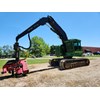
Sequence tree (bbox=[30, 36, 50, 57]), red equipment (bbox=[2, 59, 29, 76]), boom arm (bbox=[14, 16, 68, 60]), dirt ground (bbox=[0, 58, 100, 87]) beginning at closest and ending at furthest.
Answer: dirt ground (bbox=[0, 58, 100, 87]) < red equipment (bbox=[2, 59, 29, 76]) < boom arm (bbox=[14, 16, 68, 60]) < tree (bbox=[30, 36, 50, 57])

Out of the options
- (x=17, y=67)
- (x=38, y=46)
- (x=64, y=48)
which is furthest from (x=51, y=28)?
(x=38, y=46)

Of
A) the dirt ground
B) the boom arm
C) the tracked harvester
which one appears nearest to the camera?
the dirt ground

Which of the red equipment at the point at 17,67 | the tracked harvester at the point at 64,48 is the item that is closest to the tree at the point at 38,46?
the tracked harvester at the point at 64,48

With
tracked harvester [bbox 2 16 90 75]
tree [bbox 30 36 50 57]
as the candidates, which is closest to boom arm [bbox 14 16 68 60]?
tracked harvester [bbox 2 16 90 75]

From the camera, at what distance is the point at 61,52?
19578mm

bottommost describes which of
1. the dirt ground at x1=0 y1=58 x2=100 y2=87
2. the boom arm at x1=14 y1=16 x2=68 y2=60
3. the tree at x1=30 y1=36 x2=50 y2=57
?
the dirt ground at x1=0 y1=58 x2=100 y2=87

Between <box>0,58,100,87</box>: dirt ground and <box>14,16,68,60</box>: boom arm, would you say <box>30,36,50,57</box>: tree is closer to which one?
<box>14,16,68,60</box>: boom arm

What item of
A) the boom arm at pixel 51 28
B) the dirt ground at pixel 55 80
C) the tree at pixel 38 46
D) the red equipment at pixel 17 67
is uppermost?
the boom arm at pixel 51 28

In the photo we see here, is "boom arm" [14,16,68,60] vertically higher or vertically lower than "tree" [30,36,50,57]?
higher

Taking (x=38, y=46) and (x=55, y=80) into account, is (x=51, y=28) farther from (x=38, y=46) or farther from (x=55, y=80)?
(x=38, y=46)

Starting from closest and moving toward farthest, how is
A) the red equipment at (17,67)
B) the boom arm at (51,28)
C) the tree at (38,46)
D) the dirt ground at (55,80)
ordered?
the dirt ground at (55,80) < the red equipment at (17,67) < the boom arm at (51,28) < the tree at (38,46)

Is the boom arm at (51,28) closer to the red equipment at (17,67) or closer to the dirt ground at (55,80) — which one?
the red equipment at (17,67)
